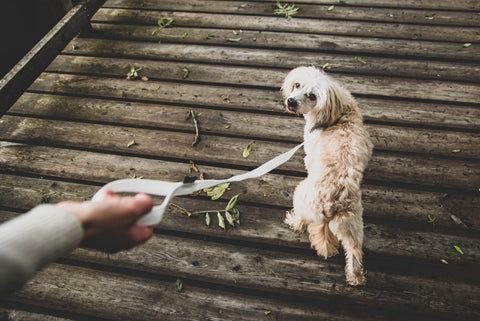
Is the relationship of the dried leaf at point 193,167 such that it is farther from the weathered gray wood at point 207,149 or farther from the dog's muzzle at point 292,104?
the dog's muzzle at point 292,104

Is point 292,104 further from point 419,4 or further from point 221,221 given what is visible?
point 419,4

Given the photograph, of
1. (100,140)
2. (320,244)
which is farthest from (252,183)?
(100,140)

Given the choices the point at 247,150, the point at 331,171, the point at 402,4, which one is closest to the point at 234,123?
the point at 247,150

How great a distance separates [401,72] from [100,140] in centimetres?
316

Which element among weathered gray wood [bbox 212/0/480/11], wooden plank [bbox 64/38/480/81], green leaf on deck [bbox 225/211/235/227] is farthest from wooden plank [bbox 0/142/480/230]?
weathered gray wood [bbox 212/0/480/11]

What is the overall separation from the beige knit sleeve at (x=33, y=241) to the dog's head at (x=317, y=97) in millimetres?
1635

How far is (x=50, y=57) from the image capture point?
2.78 meters

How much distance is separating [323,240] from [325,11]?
3.05 meters

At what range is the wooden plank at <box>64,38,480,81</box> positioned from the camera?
276 centimetres

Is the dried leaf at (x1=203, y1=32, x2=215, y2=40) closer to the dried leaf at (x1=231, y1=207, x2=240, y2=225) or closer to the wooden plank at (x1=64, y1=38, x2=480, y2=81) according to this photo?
the wooden plank at (x1=64, y1=38, x2=480, y2=81)

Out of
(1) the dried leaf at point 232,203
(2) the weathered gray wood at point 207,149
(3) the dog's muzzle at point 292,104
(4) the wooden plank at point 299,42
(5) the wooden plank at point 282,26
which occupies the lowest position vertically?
(1) the dried leaf at point 232,203

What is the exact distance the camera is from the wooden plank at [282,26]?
3068 mm

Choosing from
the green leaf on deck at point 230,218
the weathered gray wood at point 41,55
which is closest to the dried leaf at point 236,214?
the green leaf on deck at point 230,218

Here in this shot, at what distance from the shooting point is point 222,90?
280 cm
